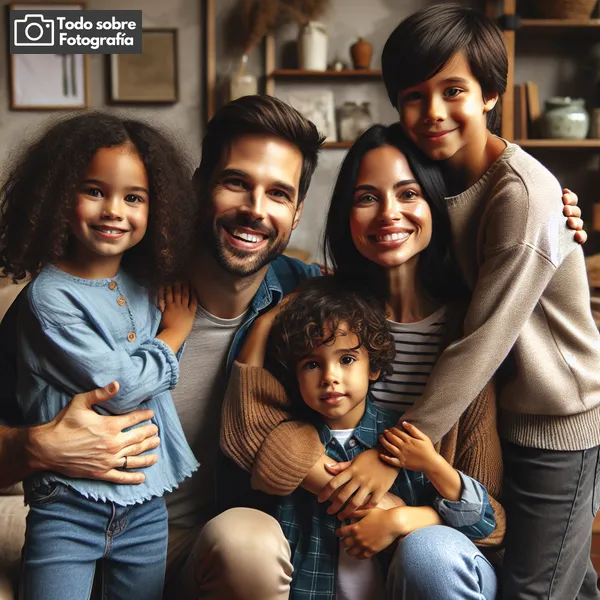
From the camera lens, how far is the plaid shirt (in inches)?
62.6

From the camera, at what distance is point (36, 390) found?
61.5 inches

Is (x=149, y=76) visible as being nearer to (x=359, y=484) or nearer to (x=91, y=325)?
(x=91, y=325)

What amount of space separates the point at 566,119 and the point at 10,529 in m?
3.61

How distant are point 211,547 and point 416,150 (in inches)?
38.0

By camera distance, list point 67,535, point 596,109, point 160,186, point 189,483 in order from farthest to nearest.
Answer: point 596,109, point 189,483, point 160,186, point 67,535

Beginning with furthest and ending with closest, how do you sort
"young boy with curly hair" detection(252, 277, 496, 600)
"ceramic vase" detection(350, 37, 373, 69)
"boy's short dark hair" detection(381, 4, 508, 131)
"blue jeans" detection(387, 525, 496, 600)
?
"ceramic vase" detection(350, 37, 373, 69) < "boy's short dark hair" detection(381, 4, 508, 131) < "young boy with curly hair" detection(252, 277, 496, 600) < "blue jeans" detection(387, 525, 496, 600)

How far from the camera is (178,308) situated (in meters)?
1.76

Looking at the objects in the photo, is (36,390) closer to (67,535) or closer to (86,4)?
(67,535)

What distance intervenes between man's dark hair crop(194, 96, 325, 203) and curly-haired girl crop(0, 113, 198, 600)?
0.82ft

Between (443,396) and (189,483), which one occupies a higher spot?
(443,396)

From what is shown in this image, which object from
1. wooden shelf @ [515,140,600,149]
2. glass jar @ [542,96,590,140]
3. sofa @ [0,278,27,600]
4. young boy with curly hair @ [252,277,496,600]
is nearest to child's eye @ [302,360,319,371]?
young boy with curly hair @ [252,277,496,600]

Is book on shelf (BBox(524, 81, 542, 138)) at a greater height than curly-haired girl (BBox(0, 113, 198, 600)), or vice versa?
book on shelf (BBox(524, 81, 542, 138))

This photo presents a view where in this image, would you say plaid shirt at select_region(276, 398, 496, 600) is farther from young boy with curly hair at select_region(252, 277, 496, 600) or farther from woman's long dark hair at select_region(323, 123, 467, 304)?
woman's long dark hair at select_region(323, 123, 467, 304)

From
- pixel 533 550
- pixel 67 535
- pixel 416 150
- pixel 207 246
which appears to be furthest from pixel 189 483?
pixel 416 150
